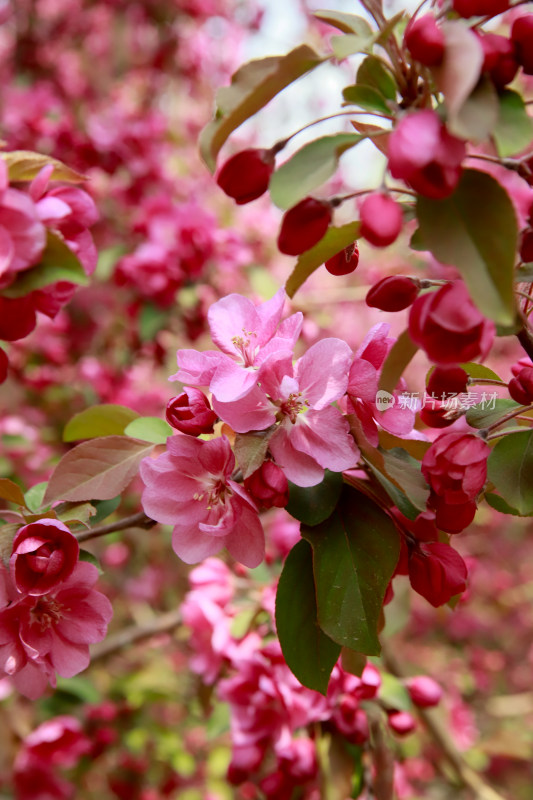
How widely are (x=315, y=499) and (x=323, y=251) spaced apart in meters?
0.27

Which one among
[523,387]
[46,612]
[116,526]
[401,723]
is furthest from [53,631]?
[401,723]

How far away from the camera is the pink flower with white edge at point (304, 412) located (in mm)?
661

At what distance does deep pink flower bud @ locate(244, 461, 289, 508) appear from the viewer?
0.64 metres

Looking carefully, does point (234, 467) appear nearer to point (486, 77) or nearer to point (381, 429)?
point (381, 429)

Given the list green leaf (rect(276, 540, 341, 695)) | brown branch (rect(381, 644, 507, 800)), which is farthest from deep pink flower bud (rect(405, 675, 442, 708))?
green leaf (rect(276, 540, 341, 695))

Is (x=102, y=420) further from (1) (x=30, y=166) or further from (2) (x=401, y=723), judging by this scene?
(2) (x=401, y=723)

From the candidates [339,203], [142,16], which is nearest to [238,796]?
[339,203]

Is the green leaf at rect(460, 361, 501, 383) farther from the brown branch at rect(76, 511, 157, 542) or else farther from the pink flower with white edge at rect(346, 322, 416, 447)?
the brown branch at rect(76, 511, 157, 542)

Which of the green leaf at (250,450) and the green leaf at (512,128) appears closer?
the green leaf at (512,128)

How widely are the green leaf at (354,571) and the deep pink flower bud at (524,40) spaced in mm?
460

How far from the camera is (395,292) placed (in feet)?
2.22

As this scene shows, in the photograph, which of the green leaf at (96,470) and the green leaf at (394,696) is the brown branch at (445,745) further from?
the green leaf at (96,470)

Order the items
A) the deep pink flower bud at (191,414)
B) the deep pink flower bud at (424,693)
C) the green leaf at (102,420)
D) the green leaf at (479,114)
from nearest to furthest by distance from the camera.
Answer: the green leaf at (479,114) → the deep pink flower bud at (191,414) → the green leaf at (102,420) → the deep pink flower bud at (424,693)

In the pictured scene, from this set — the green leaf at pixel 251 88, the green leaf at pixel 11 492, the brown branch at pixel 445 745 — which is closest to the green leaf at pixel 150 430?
the green leaf at pixel 11 492
